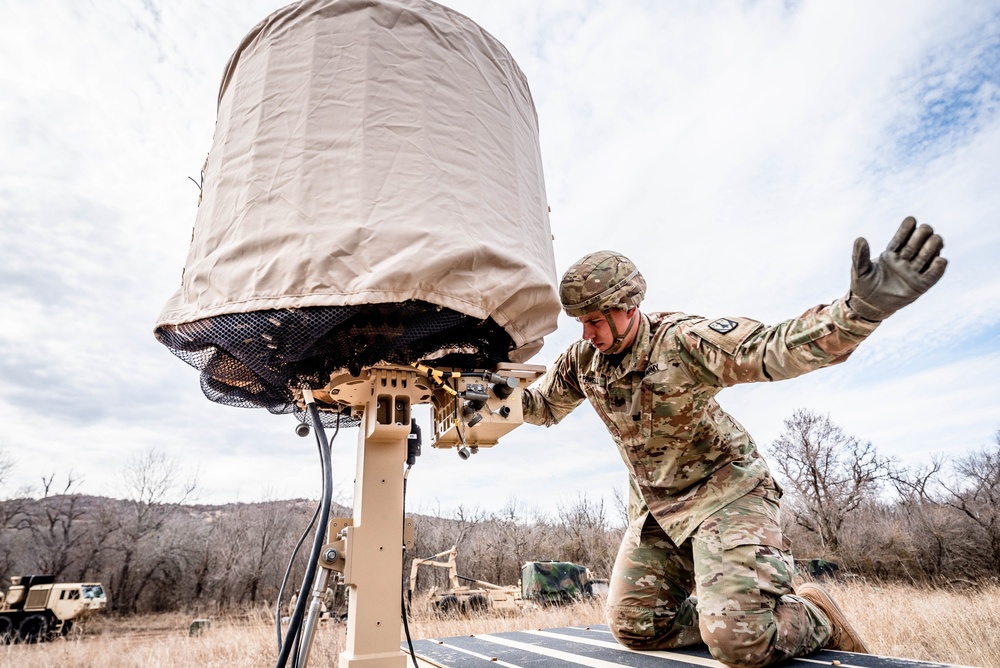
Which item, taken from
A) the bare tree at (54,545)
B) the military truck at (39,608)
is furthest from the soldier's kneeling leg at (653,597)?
the bare tree at (54,545)

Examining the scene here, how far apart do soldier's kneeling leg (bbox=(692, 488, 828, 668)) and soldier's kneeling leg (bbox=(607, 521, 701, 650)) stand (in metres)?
0.40

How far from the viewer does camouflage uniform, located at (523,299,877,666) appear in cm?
230

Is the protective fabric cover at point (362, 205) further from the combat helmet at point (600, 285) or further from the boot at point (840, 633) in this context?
the boot at point (840, 633)

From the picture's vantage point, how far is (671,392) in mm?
2684

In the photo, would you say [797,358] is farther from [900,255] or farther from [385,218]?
[385,218]

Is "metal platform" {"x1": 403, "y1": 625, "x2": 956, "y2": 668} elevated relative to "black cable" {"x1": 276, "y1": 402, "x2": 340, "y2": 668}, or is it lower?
lower

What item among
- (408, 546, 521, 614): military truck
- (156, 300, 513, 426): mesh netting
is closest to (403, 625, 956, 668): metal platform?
(156, 300, 513, 426): mesh netting

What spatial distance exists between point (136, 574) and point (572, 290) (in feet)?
97.3

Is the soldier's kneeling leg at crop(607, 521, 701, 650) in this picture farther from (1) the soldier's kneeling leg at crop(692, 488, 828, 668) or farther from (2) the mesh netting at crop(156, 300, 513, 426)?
(2) the mesh netting at crop(156, 300, 513, 426)

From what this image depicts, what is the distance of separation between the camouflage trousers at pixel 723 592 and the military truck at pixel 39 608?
1819cm

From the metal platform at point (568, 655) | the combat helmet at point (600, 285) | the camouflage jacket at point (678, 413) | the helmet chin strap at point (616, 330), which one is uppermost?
the combat helmet at point (600, 285)

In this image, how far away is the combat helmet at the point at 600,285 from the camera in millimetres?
2590

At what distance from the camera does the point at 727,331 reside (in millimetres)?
2473

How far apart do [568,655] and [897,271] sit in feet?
7.29
